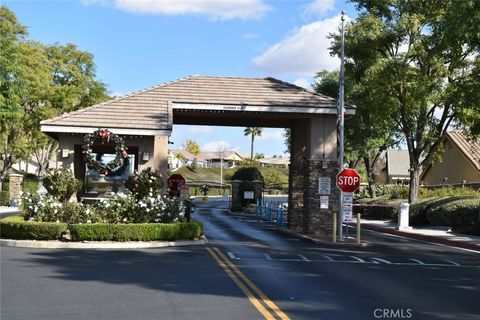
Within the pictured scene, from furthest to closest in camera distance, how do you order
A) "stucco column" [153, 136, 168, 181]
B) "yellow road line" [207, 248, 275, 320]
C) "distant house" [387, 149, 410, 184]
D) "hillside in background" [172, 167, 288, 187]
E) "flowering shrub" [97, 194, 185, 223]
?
"hillside in background" [172, 167, 288, 187] → "distant house" [387, 149, 410, 184] → "stucco column" [153, 136, 168, 181] → "flowering shrub" [97, 194, 185, 223] → "yellow road line" [207, 248, 275, 320]

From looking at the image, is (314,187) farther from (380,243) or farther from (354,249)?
(354,249)

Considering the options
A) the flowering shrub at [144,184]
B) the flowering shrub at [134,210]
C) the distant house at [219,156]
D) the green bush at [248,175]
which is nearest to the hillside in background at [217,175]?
the distant house at [219,156]

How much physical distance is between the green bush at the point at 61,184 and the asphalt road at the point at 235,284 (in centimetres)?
426

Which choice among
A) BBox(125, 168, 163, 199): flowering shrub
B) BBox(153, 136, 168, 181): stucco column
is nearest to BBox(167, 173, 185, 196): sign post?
BBox(153, 136, 168, 181): stucco column

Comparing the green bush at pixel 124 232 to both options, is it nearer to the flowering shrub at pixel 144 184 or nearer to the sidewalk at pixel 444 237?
the flowering shrub at pixel 144 184

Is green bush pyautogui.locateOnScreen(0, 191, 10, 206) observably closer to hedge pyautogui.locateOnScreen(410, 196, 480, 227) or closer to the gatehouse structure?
the gatehouse structure

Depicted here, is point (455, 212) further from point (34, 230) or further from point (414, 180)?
point (34, 230)

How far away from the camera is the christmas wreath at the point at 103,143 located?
21891 millimetres

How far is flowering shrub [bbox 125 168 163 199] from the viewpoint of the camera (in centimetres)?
2127

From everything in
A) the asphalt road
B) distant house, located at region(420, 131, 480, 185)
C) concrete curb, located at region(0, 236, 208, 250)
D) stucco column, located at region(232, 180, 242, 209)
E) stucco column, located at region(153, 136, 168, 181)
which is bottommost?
the asphalt road

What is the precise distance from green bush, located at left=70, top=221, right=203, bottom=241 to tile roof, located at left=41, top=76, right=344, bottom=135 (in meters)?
5.20

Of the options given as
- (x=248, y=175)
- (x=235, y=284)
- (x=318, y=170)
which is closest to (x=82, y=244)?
(x=235, y=284)

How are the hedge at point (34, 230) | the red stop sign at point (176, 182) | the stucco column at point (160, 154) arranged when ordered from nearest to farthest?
the hedge at point (34, 230)
the stucco column at point (160, 154)
the red stop sign at point (176, 182)

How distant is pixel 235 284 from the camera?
36.5 feet
